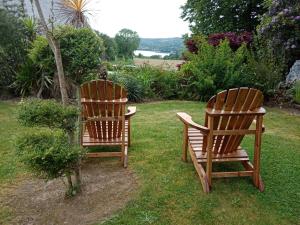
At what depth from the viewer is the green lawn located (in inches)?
110

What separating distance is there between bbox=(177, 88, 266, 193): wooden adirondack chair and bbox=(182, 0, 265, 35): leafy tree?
38.2ft

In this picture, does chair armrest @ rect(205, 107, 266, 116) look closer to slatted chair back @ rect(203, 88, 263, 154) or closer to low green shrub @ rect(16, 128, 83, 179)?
slatted chair back @ rect(203, 88, 263, 154)

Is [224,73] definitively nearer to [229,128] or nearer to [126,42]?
[229,128]

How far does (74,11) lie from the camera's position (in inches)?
379

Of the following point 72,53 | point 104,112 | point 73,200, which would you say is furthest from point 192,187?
point 72,53

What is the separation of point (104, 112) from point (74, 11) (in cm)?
675

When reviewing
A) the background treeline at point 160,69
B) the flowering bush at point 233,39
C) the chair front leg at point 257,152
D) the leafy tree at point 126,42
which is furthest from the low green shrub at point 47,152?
the leafy tree at point 126,42

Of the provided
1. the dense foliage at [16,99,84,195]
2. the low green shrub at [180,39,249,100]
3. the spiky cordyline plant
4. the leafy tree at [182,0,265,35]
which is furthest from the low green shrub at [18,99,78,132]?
the leafy tree at [182,0,265,35]

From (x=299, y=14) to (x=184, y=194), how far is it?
6450mm

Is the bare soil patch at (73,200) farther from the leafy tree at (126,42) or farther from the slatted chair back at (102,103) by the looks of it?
the leafy tree at (126,42)

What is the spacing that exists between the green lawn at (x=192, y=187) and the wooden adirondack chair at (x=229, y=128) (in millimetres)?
146

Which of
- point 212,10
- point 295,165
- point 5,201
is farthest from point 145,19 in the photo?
point 5,201

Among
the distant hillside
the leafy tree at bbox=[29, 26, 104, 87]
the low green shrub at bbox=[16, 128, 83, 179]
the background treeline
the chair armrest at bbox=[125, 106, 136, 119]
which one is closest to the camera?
the low green shrub at bbox=[16, 128, 83, 179]

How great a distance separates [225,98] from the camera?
10.0ft
